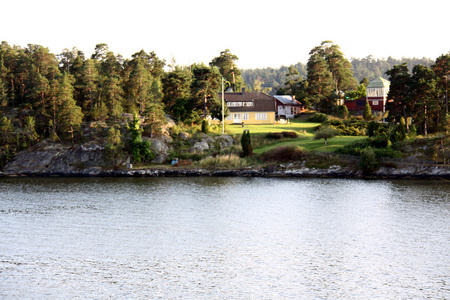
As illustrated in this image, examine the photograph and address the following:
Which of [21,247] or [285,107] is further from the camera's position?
[285,107]

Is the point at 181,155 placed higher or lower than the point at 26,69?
lower

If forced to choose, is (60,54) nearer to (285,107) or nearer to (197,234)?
(285,107)

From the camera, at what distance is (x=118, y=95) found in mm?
84438

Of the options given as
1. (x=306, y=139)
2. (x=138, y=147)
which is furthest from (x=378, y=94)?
(x=138, y=147)

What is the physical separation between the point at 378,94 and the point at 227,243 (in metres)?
90.5

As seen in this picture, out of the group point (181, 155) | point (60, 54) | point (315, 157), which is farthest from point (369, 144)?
point (60, 54)

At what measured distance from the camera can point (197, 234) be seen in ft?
114

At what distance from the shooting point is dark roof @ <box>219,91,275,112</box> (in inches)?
4131

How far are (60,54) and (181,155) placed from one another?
53.8 m

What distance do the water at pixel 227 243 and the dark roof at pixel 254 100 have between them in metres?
51.5

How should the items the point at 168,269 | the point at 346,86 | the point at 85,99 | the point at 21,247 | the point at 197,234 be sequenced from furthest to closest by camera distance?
1. the point at 346,86
2. the point at 85,99
3. the point at 197,234
4. the point at 21,247
5. the point at 168,269

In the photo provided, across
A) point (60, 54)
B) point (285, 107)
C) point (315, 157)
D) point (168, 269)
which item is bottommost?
point (168, 269)

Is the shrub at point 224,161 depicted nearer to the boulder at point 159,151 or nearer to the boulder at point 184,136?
the boulder at point 159,151

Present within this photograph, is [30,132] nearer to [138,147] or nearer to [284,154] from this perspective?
[138,147]
